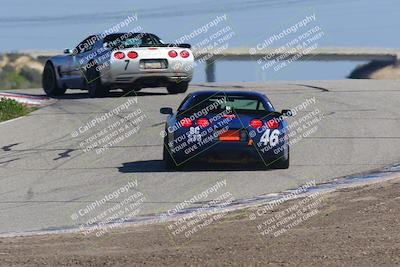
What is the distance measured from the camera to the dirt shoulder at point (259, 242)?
7484mm

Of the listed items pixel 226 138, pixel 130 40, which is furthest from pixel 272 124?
pixel 130 40

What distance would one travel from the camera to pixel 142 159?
15.2 metres

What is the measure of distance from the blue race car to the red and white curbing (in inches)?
377

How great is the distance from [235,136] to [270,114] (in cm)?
65

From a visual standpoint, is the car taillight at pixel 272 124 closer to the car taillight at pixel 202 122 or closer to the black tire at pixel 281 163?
the black tire at pixel 281 163

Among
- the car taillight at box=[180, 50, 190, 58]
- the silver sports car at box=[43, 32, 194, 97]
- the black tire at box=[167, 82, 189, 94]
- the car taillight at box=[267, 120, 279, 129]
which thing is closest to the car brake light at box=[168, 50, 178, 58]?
the silver sports car at box=[43, 32, 194, 97]

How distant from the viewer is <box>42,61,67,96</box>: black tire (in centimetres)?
2442

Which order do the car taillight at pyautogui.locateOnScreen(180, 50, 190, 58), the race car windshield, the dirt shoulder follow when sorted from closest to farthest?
the dirt shoulder, the race car windshield, the car taillight at pyautogui.locateOnScreen(180, 50, 190, 58)

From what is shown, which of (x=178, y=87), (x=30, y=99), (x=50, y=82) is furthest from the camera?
(x=50, y=82)

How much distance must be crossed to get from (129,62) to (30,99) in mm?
3337

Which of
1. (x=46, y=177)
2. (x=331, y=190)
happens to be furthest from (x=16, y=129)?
(x=331, y=190)

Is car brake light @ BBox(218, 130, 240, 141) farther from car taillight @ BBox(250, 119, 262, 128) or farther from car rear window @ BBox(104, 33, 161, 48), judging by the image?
car rear window @ BBox(104, 33, 161, 48)

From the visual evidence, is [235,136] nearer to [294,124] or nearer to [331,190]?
[331,190]

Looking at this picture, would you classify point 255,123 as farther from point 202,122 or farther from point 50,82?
point 50,82
